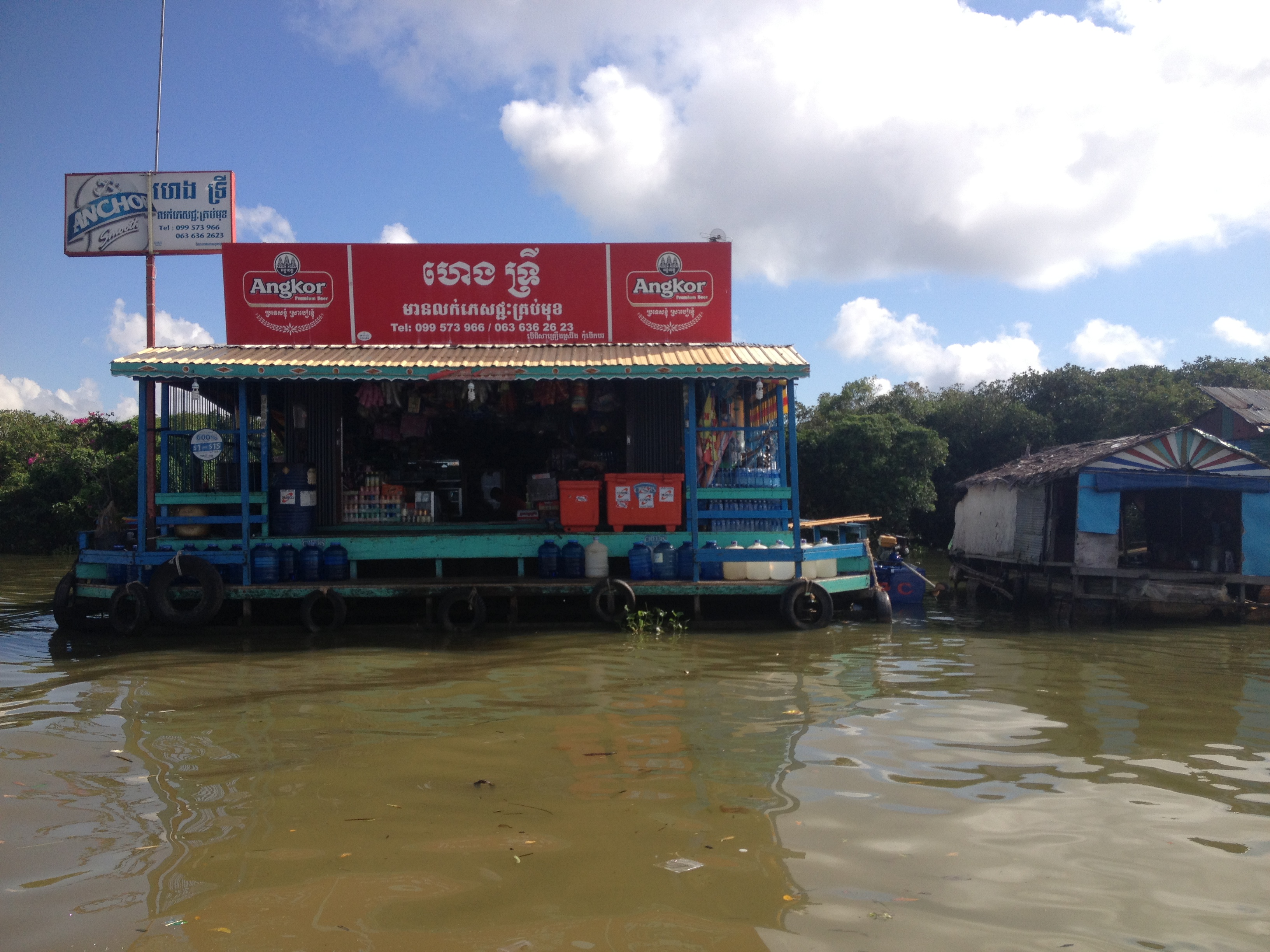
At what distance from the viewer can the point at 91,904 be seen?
374 cm

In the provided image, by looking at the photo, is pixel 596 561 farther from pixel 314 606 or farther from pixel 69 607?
pixel 69 607

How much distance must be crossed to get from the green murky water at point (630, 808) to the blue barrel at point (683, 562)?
282cm

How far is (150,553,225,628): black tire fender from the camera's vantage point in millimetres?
11031

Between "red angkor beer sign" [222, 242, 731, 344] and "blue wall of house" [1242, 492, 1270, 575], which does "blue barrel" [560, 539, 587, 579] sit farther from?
"blue wall of house" [1242, 492, 1270, 575]

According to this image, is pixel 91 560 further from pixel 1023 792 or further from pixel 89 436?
pixel 89 436

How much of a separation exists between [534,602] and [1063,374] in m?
28.1

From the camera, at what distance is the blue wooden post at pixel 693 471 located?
11619 mm

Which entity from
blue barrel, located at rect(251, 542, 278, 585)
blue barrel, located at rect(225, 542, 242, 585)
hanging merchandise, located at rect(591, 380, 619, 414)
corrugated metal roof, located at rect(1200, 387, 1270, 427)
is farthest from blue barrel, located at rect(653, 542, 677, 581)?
corrugated metal roof, located at rect(1200, 387, 1270, 427)

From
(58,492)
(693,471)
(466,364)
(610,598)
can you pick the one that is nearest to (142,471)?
(466,364)

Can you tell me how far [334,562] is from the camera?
11703 mm

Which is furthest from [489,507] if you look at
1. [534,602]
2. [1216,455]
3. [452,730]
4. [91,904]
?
[1216,455]

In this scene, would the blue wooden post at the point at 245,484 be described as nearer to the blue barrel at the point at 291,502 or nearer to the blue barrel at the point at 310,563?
the blue barrel at the point at 291,502

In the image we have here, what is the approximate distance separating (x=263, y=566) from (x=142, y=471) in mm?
1974

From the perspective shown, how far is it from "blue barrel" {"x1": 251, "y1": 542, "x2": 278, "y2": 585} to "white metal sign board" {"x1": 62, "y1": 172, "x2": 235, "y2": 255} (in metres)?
6.05
